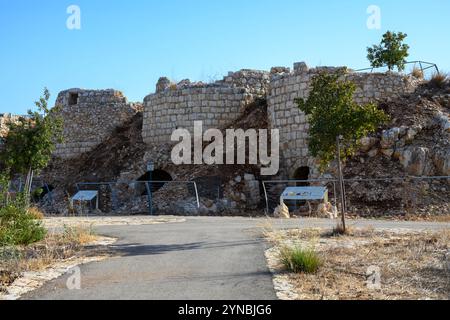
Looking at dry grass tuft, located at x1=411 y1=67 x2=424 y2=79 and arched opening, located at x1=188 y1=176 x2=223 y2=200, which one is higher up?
dry grass tuft, located at x1=411 y1=67 x2=424 y2=79

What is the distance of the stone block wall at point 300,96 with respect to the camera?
20.3m

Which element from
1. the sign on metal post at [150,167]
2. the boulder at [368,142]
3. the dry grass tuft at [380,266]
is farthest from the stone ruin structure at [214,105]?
the dry grass tuft at [380,266]

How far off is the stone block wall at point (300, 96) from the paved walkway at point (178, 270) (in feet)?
30.4

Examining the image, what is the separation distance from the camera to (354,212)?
55.8 ft

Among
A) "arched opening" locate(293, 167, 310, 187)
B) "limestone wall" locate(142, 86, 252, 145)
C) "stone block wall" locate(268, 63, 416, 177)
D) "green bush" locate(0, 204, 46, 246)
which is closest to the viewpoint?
"green bush" locate(0, 204, 46, 246)

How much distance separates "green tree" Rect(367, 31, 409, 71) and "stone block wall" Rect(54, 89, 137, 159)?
44.5 ft

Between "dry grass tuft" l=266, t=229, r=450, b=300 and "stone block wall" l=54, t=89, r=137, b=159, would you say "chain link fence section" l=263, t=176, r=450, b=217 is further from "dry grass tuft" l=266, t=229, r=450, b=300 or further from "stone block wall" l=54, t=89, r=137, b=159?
"stone block wall" l=54, t=89, r=137, b=159

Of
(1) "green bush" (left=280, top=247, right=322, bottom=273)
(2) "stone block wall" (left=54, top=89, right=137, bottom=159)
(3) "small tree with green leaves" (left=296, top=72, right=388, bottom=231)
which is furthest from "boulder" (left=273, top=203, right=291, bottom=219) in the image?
(2) "stone block wall" (left=54, top=89, right=137, bottom=159)

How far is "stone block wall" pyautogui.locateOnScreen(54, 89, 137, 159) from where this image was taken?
2670cm

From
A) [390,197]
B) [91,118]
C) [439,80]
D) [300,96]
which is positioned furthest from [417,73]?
[91,118]

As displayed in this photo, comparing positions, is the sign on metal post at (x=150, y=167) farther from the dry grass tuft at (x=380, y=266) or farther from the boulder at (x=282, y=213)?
the dry grass tuft at (x=380, y=266)

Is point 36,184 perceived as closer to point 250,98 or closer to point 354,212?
point 250,98
